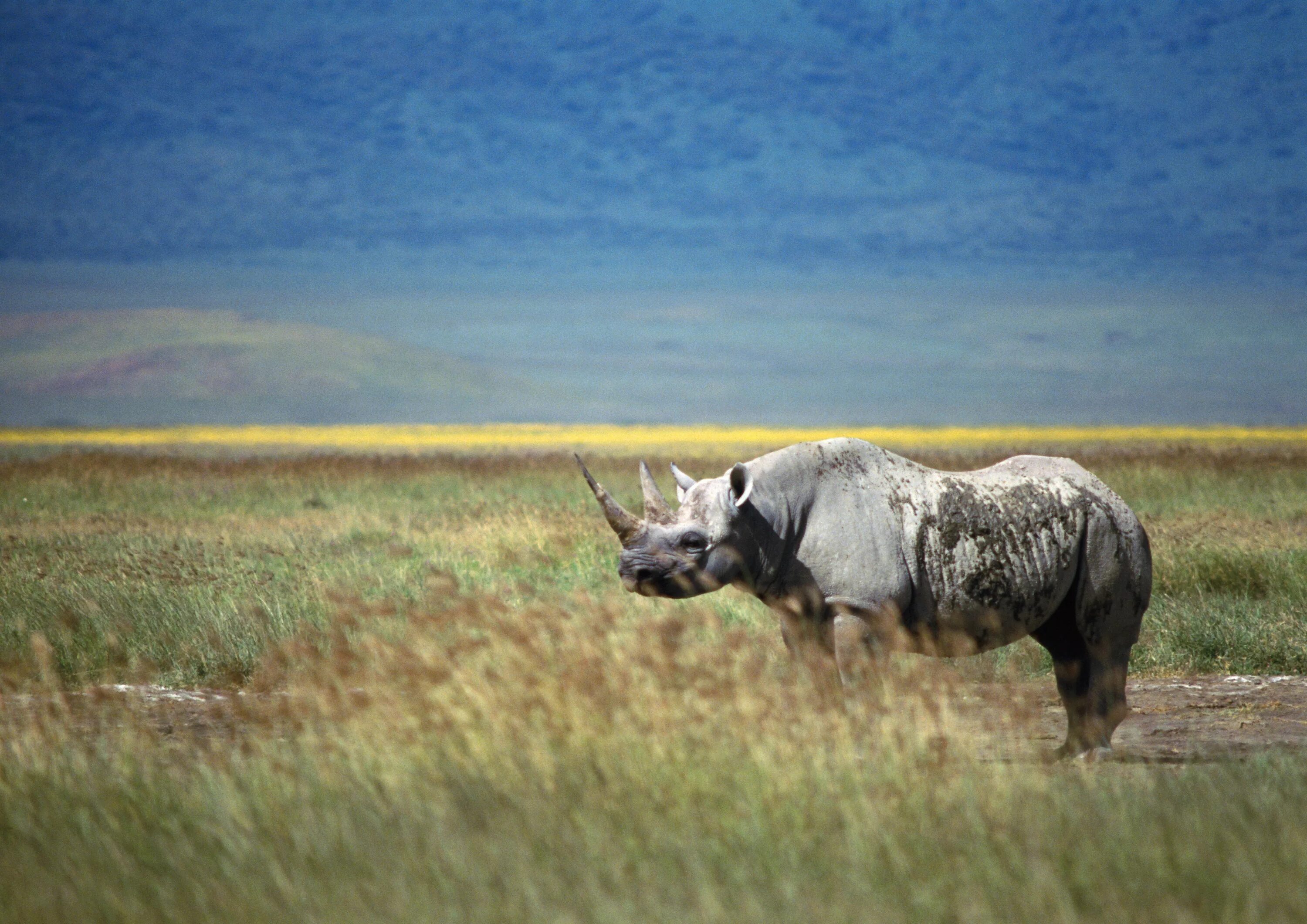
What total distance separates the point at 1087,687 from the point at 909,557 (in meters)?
1.36

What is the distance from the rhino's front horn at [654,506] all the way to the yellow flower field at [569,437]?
50630mm

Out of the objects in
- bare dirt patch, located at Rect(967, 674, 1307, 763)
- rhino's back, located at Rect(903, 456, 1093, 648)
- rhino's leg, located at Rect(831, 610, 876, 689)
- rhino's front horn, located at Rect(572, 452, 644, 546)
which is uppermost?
rhino's front horn, located at Rect(572, 452, 644, 546)

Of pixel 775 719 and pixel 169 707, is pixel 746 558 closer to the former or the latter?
pixel 775 719

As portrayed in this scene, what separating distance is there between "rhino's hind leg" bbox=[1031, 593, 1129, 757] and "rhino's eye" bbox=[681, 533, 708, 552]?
2.14 metres

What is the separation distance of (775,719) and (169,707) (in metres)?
4.53

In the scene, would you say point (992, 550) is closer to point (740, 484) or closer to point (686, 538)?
point (740, 484)

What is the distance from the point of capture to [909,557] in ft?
21.4

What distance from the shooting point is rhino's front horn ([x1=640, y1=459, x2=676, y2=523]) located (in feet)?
20.3

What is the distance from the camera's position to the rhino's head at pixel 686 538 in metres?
6.06

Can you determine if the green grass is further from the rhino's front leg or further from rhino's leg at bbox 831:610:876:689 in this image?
rhino's leg at bbox 831:610:876:689

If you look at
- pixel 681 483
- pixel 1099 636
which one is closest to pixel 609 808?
pixel 681 483

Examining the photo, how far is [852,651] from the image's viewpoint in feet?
20.5

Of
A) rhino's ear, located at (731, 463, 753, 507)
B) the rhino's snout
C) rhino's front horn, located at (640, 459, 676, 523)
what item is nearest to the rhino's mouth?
the rhino's snout

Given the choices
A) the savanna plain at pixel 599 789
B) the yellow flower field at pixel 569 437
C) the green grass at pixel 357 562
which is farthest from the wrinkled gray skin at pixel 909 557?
the yellow flower field at pixel 569 437
